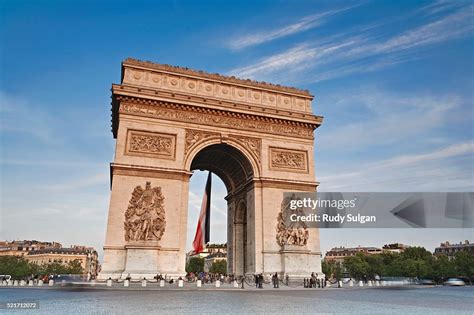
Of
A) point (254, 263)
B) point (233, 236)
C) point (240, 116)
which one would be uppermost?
point (240, 116)

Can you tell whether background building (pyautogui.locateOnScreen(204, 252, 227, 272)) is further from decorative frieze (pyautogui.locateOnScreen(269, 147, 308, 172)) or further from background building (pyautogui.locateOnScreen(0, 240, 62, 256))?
decorative frieze (pyautogui.locateOnScreen(269, 147, 308, 172))

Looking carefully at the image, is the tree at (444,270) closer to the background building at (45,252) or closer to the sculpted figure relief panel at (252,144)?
the sculpted figure relief panel at (252,144)

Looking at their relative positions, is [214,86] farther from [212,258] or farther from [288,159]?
[212,258]

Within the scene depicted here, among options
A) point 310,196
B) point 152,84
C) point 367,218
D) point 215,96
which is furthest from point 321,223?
point 152,84

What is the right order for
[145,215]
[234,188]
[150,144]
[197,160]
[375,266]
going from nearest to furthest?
[145,215] < [150,144] < [197,160] < [234,188] < [375,266]

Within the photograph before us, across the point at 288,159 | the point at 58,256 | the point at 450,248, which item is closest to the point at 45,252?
the point at 58,256

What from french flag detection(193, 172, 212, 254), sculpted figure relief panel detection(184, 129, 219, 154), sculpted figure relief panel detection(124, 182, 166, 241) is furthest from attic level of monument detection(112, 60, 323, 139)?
french flag detection(193, 172, 212, 254)

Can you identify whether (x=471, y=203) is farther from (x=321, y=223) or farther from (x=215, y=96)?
(x=215, y=96)
